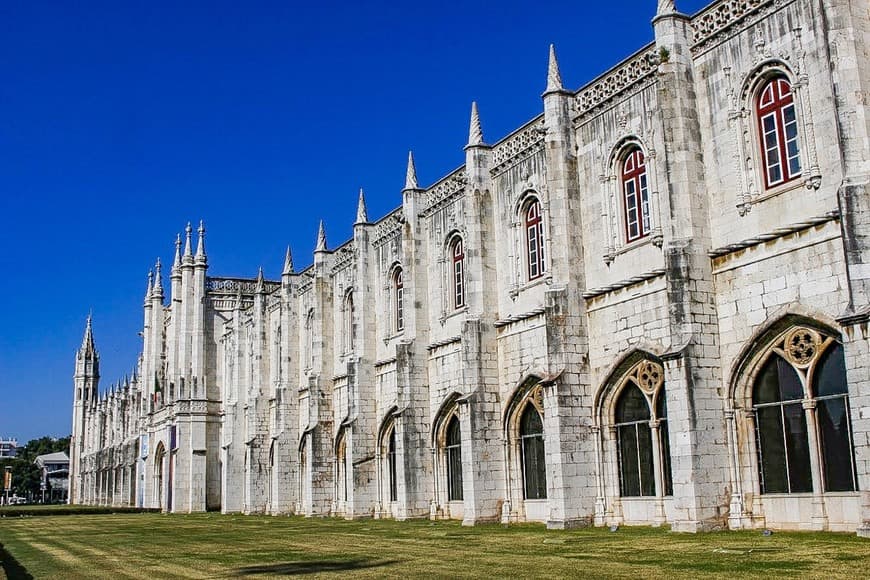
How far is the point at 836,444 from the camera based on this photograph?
18.2 m

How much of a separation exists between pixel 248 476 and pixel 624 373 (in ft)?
95.8

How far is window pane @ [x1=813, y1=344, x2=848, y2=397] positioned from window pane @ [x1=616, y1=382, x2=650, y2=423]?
17.0ft

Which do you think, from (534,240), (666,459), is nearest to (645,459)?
(666,459)

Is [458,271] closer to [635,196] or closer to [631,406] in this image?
→ [635,196]

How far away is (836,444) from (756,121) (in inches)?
280

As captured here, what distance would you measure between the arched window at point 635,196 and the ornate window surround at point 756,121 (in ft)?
10.6

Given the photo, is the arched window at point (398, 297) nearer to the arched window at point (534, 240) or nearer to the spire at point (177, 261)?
the arched window at point (534, 240)

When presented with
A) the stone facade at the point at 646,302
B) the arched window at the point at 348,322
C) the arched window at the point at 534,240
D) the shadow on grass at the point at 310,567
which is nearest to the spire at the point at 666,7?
the stone facade at the point at 646,302

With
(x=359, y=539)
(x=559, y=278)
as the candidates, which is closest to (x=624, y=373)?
(x=559, y=278)

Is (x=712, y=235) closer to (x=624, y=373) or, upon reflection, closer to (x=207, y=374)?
(x=624, y=373)

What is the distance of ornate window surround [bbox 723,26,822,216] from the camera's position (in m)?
19.1

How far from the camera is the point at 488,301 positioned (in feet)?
95.9

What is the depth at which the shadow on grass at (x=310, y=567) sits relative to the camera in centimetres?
1588

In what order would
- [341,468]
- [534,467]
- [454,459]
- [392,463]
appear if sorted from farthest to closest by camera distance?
1. [341,468]
2. [392,463]
3. [454,459]
4. [534,467]
